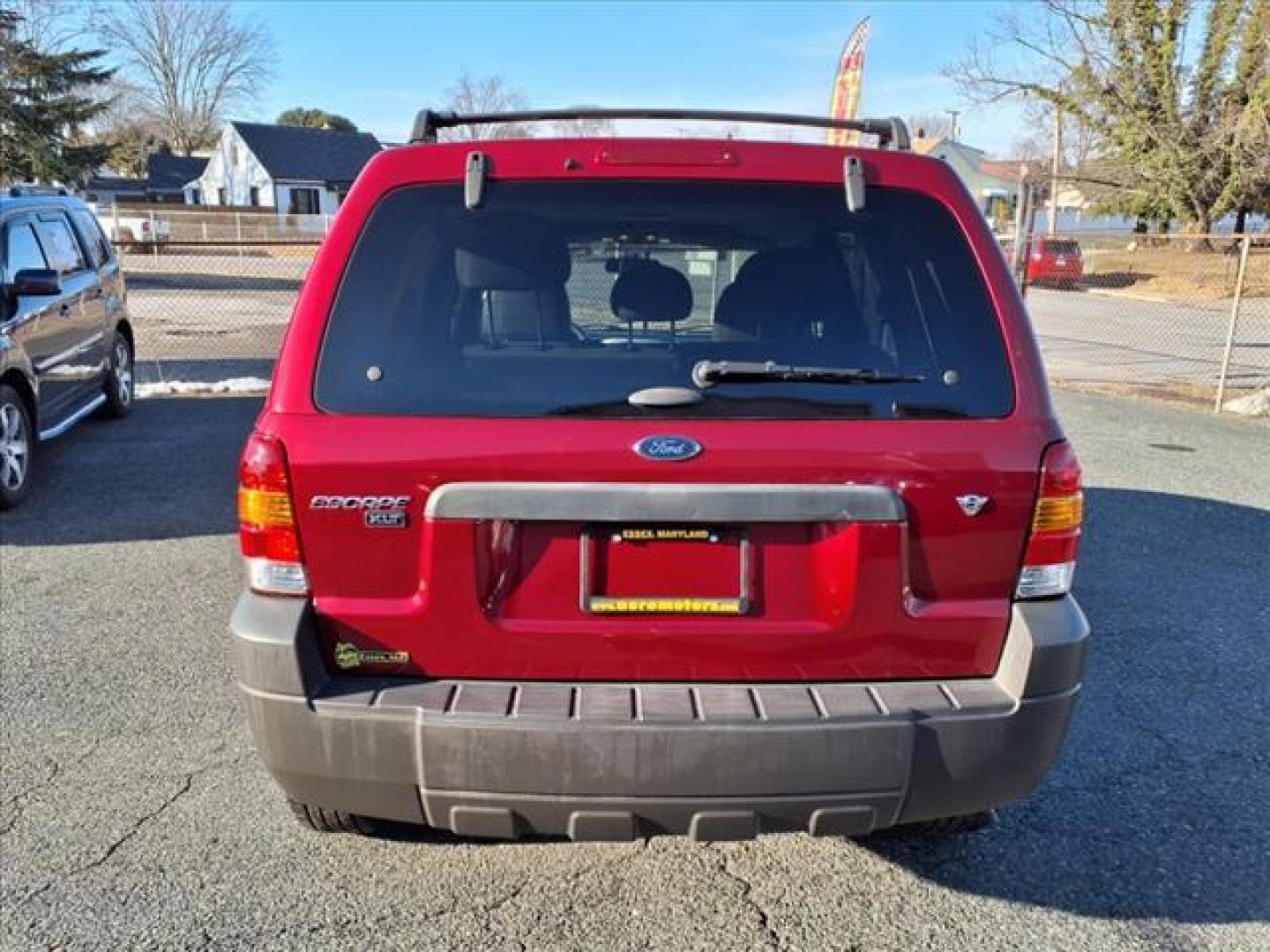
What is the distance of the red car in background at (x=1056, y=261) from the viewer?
3042 centimetres

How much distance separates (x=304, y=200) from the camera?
6462 centimetres

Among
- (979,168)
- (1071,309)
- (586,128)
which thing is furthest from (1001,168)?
(586,128)

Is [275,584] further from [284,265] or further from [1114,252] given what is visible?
[1114,252]

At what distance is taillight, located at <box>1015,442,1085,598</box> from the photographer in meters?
2.50

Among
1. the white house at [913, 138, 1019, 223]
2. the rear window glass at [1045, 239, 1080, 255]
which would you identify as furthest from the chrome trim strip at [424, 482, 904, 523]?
the white house at [913, 138, 1019, 223]

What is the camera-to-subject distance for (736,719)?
235cm

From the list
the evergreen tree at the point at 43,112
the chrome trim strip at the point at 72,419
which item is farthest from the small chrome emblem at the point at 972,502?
the evergreen tree at the point at 43,112

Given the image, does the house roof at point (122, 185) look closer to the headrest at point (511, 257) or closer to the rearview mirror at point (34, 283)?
the rearview mirror at point (34, 283)

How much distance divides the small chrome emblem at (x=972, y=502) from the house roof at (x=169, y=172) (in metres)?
78.8

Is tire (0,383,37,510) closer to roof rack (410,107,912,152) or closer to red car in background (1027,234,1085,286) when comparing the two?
roof rack (410,107,912,152)

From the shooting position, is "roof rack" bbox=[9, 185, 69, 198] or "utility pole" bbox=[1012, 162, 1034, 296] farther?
"utility pole" bbox=[1012, 162, 1034, 296]

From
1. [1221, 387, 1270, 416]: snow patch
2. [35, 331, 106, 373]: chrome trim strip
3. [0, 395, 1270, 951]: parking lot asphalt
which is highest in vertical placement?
[35, 331, 106, 373]: chrome trim strip

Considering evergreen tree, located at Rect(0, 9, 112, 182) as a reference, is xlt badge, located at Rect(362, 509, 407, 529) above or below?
below

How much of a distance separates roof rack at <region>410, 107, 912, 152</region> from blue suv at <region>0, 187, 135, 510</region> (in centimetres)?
474
